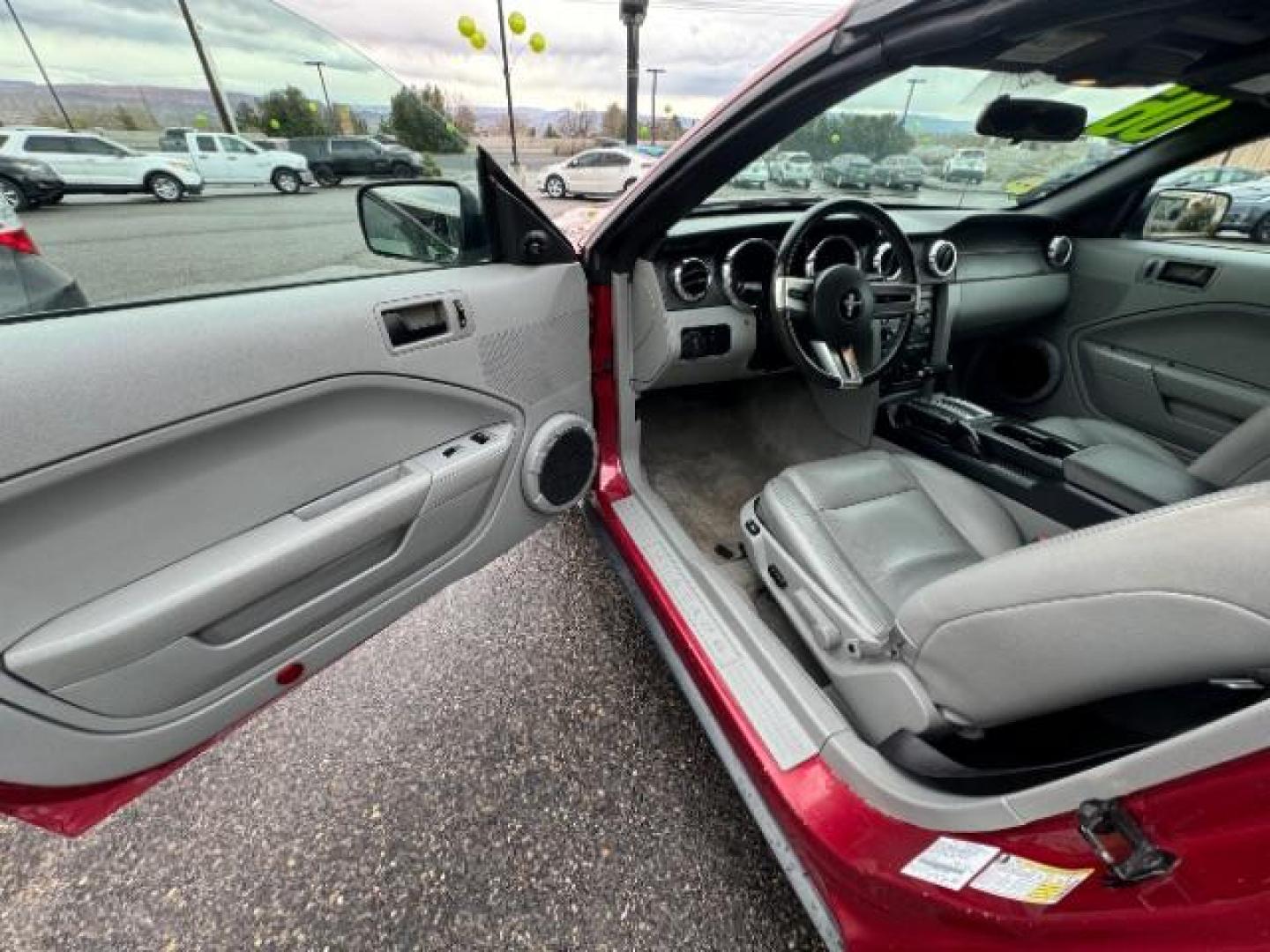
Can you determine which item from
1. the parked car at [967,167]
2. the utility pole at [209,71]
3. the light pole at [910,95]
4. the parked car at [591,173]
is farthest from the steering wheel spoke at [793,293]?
the parked car at [591,173]

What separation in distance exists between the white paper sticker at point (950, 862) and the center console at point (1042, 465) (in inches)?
46.4

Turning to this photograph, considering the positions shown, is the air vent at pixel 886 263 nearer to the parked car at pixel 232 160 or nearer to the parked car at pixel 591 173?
the parked car at pixel 232 160

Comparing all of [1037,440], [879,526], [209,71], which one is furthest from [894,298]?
[209,71]

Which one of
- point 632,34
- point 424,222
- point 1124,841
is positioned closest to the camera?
point 1124,841

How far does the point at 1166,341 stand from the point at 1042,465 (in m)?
1.35

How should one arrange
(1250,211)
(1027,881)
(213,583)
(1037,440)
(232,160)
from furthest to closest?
1. (1250,211)
2. (1037,440)
3. (232,160)
4. (213,583)
5. (1027,881)

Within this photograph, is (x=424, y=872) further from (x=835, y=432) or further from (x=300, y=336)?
(x=835, y=432)

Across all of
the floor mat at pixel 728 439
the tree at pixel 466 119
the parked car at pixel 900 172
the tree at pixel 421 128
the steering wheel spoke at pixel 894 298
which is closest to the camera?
the tree at pixel 421 128

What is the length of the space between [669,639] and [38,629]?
115 cm

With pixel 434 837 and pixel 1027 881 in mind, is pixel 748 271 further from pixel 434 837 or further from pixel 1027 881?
pixel 434 837

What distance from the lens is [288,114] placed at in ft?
3.55

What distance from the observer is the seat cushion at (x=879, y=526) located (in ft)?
4.32

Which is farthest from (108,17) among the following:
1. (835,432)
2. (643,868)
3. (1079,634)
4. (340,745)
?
(835,432)

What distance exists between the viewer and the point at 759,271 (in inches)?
79.7
